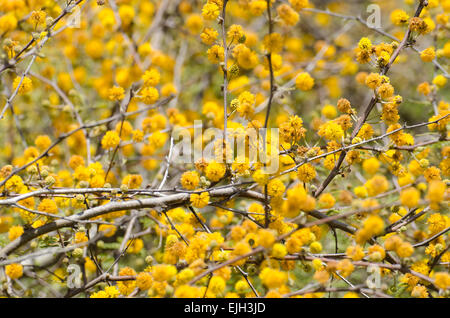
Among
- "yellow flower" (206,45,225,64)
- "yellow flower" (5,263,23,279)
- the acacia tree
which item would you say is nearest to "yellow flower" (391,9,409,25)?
the acacia tree

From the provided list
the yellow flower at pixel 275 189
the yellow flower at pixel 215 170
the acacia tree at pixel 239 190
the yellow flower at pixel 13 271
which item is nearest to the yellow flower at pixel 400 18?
the acacia tree at pixel 239 190

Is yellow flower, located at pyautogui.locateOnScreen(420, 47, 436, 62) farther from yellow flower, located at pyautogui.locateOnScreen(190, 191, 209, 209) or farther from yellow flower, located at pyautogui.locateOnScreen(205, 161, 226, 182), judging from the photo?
yellow flower, located at pyautogui.locateOnScreen(190, 191, 209, 209)

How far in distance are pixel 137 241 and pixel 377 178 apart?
93.3 inches

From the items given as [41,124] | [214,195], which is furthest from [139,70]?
[214,195]

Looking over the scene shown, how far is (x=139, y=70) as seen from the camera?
4.88 metres

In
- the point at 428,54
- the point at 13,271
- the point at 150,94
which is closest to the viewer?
the point at 13,271

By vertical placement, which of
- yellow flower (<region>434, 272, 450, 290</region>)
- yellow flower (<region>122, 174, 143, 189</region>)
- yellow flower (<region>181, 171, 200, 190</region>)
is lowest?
yellow flower (<region>434, 272, 450, 290</region>)

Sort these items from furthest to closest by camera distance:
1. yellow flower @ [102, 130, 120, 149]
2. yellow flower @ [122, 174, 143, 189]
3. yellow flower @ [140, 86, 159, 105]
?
yellow flower @ [140, 86, 159, 105], yellow flower @ [102, 130, 120, 149], yellow flower @ [122, 174, 143, 189]

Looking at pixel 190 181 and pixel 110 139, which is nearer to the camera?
pixel 190 181

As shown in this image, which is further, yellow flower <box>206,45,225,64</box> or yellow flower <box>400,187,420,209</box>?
yellow flower <box>206,45,225,64</box>

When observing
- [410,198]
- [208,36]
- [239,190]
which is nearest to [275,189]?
[239,190]

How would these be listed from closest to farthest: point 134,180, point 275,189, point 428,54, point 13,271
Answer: point 275,189, point 13,271, point 428,54, point 134,180

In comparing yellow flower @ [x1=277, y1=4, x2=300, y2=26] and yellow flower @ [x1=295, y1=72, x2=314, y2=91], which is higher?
yellow flower @ [x1=277, y1=4, x2=300, y2=26]

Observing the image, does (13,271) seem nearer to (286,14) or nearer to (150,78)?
(150,78)
